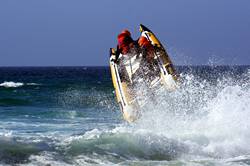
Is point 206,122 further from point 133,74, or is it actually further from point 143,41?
point 143,41

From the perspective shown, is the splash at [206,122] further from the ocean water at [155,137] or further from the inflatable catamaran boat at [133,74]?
the inflatable catamaran boat at [133,74]

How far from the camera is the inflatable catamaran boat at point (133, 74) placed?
46.7 ft

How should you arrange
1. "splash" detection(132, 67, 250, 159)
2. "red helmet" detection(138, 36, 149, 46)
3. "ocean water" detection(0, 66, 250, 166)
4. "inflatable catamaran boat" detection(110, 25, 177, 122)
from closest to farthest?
"ocean water" detection(0, 66, 250, 166) < "splash" detection(132, 67, 250, 159) < "inflatable catamaran boat" detection(110, 25, 177, 122) < "red helmet" detection(138, 36, 149, 46)

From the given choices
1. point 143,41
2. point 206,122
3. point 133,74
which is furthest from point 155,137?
point 143,41

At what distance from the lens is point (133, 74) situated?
14.6m

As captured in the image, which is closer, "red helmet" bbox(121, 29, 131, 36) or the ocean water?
the ocean water

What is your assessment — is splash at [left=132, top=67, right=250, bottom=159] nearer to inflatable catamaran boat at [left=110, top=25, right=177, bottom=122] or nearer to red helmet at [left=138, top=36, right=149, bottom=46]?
inflatable catamaran boat at [left=110, top=25, right=177, bottom=122]

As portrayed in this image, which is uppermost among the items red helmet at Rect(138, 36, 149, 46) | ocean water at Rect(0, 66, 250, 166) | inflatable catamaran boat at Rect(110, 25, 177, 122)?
red helmet at Rect(138, 36, 149, 46)

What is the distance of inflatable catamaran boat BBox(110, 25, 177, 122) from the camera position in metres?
14.2

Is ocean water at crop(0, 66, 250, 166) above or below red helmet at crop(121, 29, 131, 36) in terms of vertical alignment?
below

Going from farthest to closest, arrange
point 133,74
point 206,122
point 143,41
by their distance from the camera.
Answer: point 143,41, point 133,74, point 206,122

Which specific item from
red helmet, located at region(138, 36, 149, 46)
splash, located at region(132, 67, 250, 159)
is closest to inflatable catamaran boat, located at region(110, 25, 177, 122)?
red helmet, located at region(138, 36, 149, 46)

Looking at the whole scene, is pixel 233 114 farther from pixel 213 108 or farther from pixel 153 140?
pixel 153 140

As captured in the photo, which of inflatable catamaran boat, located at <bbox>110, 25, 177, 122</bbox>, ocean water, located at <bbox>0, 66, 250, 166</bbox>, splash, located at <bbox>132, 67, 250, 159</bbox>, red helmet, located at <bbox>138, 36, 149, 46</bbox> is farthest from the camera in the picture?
red helmet, located at <bbox>138, 36, 149, 46</bbox>
